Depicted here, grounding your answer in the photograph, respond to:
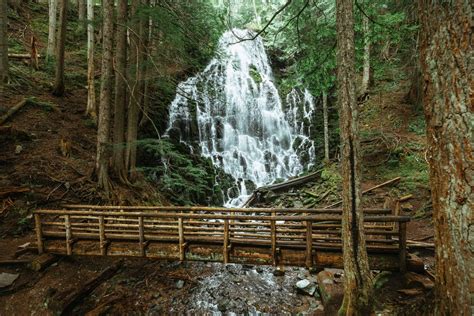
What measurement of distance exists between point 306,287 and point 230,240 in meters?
2.31

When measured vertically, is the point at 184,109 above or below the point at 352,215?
above

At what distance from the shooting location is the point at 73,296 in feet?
19.6

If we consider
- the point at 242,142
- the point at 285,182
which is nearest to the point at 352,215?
the point at 285,182

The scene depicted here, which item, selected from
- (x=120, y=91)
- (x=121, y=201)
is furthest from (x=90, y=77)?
(x=121, y=201)

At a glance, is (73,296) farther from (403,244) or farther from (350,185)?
(403,244)

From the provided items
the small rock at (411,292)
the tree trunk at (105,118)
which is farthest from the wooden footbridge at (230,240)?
the tree trunk at (105,118)

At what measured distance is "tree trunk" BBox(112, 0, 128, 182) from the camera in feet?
29.5

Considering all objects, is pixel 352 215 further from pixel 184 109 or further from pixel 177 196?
pixel 184 109

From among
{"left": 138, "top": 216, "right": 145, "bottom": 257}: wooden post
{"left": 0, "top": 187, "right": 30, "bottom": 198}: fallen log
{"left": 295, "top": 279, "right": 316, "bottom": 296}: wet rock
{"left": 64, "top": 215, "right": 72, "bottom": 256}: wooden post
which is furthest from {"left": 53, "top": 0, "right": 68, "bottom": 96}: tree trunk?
{"left": 295, "top": 279, "right": 316, "bottom": 296}: wet rock

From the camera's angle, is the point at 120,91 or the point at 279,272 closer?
the point at 279,272

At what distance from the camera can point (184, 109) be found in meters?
16.5

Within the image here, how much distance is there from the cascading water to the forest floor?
3.34 meters

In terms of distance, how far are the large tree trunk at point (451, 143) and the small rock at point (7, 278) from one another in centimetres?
752

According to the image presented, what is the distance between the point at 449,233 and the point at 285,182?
40.2 feet
